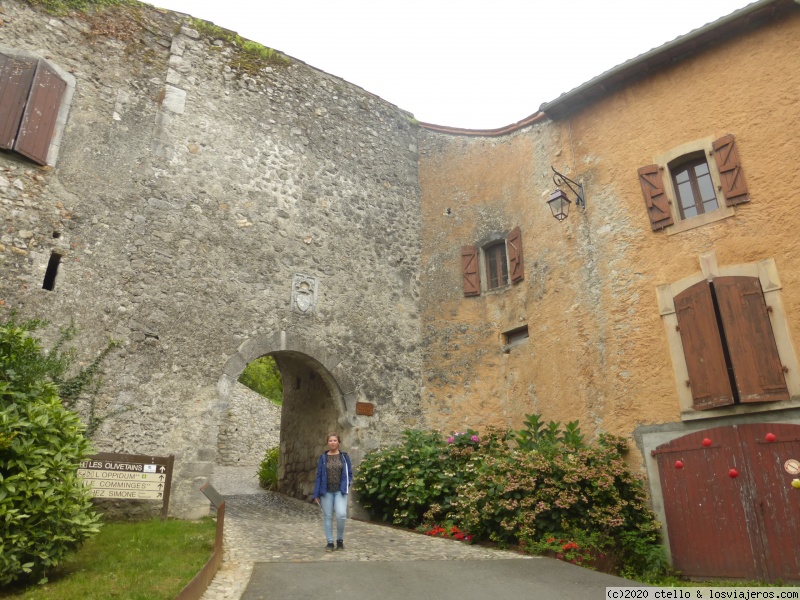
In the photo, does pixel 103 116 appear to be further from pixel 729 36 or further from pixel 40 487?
pixel 729 36

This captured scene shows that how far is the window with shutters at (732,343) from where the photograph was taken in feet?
22.8

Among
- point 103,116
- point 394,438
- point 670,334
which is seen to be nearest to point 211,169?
point 103,116

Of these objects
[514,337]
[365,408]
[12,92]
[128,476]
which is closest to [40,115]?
[12,92]

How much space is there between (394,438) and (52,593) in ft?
22.3

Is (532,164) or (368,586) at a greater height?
(532,164)

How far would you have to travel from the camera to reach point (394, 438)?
1055 centimetres

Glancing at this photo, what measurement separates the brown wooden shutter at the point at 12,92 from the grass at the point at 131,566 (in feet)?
18.4

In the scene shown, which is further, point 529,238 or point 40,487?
point 529,238

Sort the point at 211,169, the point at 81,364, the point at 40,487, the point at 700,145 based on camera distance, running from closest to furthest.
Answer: the point at 40,487, the point at 81,364, the point at 700,145, the point at 211,169

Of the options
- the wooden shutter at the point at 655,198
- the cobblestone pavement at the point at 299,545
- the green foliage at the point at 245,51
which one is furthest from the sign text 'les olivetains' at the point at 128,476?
the wooden shutter at the point at 655,198

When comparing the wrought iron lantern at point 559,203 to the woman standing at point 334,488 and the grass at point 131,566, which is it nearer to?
the woman standing at point 334,488

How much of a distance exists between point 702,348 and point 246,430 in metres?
15.1

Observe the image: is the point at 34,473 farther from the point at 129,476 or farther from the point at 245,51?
the point at 245,51

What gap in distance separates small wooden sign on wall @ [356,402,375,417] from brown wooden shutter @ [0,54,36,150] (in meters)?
6.69
